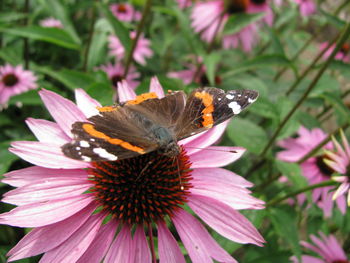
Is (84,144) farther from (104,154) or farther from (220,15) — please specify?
(220,15)

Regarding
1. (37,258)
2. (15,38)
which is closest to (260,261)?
(37,258)

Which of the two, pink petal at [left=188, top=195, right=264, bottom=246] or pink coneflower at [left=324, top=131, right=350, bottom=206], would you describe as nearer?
pink petal at [left=188, top=195, right=264, bottom=246]

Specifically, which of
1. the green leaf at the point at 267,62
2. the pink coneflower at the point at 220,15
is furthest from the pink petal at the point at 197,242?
the pink coneflower at the point at 220,15

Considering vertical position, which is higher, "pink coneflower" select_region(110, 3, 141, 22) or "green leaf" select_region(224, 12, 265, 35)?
"pink coneflower" select_region(110, 3, 141, 22)

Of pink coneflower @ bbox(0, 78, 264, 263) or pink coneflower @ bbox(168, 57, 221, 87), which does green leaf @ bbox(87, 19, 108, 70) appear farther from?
pink coneflower @ bbox(0, 78, 264, 263)

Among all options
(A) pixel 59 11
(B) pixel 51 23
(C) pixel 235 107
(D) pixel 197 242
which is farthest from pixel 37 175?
(B) pixel 51 23

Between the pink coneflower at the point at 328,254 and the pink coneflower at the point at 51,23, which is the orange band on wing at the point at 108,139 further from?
the pink coneflower at the point at 51,23

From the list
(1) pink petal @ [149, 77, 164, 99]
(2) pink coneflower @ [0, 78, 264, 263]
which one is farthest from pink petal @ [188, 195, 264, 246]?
(1) pink petal @ [149, 77, 164, 99]
